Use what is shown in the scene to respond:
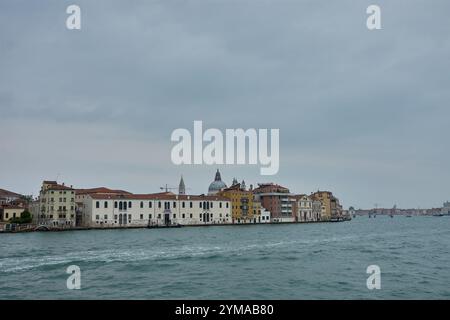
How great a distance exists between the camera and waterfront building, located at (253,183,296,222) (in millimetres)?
72438

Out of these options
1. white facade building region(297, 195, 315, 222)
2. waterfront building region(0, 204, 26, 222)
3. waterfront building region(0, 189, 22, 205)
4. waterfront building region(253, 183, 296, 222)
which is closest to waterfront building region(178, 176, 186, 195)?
waterfront building region(253, 183, 296, 222)

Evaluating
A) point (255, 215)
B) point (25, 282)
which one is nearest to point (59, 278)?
point (25, 282)

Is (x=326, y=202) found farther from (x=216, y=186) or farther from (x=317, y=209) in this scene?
(x=216, y=186)

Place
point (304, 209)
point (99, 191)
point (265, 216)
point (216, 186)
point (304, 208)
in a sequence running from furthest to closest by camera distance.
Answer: point (216, 186) → point (304, 208) → point (304, 209) → point (265, 216) → point (99, 191)

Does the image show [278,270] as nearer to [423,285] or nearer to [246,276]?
[246,276]

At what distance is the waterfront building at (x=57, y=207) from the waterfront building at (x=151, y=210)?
2.70m

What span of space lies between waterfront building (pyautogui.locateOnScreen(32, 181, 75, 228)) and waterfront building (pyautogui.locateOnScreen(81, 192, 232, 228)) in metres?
2.70

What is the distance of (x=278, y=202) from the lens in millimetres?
72750

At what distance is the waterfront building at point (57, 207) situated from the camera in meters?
48.3

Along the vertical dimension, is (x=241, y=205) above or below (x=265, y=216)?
above

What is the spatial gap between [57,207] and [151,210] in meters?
12.1

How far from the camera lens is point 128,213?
178 ft

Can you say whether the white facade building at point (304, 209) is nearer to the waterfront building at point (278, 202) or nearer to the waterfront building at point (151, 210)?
the waterfront building at point (278, 202)

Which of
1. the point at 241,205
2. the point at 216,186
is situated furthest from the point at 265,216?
the point at 216,186
